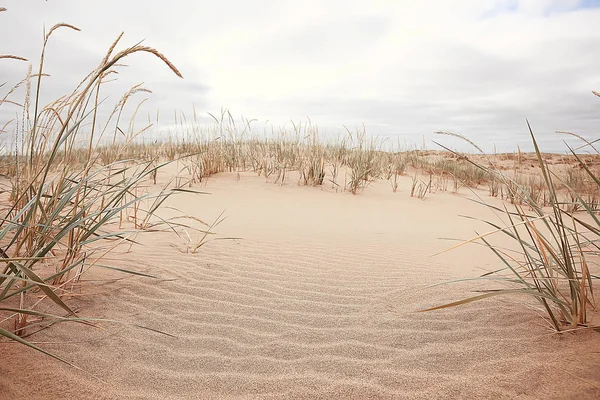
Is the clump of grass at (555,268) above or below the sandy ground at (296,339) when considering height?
above

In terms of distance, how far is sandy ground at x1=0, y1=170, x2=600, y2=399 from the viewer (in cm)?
145

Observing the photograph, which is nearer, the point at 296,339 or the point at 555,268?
the point at 555,268

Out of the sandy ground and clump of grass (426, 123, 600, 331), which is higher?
clump of grass (426, 123, 600, 331)

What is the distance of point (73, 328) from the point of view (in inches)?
70.9

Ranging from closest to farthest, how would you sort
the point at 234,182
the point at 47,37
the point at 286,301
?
the point at 47,37
the point at 286,301
the point at 234,182

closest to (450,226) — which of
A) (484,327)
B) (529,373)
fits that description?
(484,327)

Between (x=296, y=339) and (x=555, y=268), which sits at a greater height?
(x=555, y=268)

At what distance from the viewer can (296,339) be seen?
1.89 metres

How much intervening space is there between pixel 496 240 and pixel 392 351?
143 inches

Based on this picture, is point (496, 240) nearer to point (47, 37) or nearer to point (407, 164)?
point (47, 37)

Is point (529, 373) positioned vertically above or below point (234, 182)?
below

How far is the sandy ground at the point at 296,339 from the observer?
145cm

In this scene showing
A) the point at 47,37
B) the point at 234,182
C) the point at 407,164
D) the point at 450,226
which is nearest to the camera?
the point at 47,37

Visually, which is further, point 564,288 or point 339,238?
point 339,238
